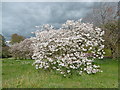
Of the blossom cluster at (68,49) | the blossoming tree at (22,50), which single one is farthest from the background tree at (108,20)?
the blossoming tree at (22,50)

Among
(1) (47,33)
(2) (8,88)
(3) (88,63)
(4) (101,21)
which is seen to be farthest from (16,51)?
(2) (8,88)

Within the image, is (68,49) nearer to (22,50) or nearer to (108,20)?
(108,20)

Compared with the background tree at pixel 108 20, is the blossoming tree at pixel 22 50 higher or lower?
lower

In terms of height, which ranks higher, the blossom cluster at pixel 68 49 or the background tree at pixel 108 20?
the background tree at pixel 108 20

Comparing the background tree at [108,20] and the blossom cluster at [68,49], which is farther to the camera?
the background tree at [108,20]

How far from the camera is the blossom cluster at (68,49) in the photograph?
7672mm

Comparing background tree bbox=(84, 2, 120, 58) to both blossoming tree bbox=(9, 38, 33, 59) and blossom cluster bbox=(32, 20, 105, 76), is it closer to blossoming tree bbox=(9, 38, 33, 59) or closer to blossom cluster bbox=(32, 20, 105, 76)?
blossom cluster bbox=(32, 20, 105, 76)

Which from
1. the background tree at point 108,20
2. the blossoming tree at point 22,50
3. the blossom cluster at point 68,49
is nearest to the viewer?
the blossom cluster at point 68,49

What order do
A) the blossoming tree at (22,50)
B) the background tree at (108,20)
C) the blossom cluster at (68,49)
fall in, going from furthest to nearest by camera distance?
1. the blossoming tree at (22,50)
2. the background tree at (108,20)
3. the blossom cluster at (68,49)

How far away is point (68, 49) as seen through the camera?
795cm

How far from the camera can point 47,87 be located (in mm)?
4996

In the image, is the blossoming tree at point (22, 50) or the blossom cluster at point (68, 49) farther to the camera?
the blossoming tree at point (22, 50)

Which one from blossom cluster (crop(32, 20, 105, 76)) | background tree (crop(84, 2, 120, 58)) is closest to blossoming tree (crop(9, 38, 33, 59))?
background tree (crop(84, 2, 120, 58))

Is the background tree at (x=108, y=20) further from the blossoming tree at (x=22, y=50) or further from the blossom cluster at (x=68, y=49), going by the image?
the blossoming tree at (x=22, y=50)
